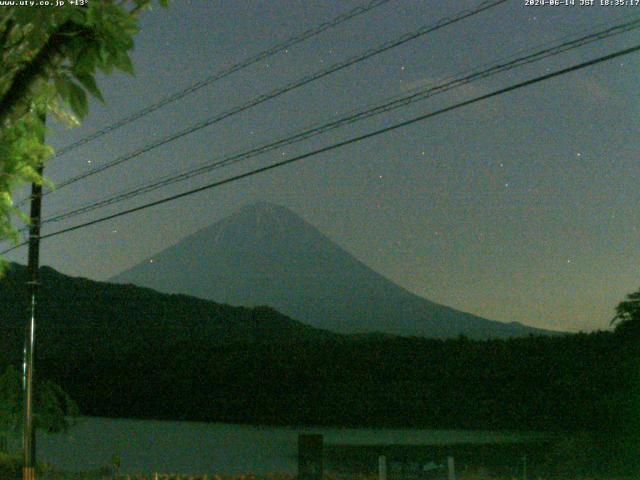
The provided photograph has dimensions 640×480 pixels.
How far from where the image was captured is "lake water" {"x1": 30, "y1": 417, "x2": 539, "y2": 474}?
22.0 m

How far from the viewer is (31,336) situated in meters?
15.9

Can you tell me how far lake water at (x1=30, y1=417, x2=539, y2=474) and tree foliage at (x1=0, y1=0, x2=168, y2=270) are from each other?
593 inches

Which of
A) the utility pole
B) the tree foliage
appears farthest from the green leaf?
the utility pole

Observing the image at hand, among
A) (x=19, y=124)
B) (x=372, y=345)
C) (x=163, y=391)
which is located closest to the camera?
(x=19, y=124)

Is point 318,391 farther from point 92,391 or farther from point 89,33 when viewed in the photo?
point 89,33

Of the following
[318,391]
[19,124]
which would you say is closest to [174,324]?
[318,391]

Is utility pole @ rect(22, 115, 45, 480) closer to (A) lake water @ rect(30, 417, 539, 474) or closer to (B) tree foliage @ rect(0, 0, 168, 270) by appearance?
(A) lake water @ rect(30, 417, 539, 474)

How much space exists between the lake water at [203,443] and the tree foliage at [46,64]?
15054 mm

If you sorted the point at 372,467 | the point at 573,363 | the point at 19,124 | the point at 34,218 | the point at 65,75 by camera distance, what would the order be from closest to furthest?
the point at 65,75 → the point at 19,124 → the point at 34,218 → the point at 372,467 → the point at 573,363

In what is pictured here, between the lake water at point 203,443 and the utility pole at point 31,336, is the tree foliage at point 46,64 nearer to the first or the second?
the utility pole at point 31,336

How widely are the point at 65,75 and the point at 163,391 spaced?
39990 mm

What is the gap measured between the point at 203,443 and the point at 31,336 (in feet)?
47.4

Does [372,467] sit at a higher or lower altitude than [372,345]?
lower

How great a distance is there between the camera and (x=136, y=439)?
3098cm
